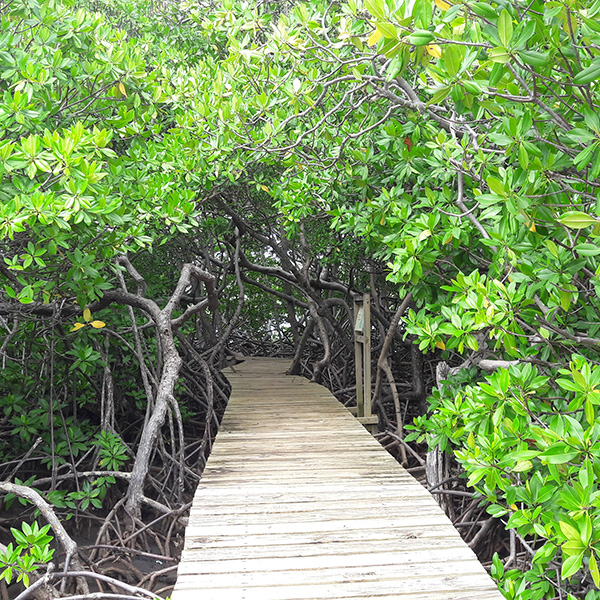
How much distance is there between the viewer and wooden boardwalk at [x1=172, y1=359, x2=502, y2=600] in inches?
77.7

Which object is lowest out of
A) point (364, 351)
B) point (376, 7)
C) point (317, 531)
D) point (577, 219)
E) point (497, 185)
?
point (317, 531)

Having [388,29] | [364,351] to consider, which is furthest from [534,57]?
[364,351]

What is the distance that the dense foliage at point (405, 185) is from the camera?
148 centimetres

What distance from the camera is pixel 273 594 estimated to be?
1933 millimetres

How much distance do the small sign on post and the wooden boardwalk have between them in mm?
700

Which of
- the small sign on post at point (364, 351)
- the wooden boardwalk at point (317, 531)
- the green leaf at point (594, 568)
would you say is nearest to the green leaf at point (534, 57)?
the green leaf at point (594, 568)

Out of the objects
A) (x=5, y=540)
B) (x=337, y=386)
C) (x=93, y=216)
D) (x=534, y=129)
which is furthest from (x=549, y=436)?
(x=337, y=386)

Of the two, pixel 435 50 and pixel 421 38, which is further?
pixel 435 50

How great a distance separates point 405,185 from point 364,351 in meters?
1.39

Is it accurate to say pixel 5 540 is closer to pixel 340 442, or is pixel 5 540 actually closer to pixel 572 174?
pixel 340 442

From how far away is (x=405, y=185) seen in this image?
383 centimetres

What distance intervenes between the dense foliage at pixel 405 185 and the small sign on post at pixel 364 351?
370mm

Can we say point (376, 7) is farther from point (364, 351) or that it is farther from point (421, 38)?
point (364, 351)

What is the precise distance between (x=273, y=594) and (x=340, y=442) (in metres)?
1.89
